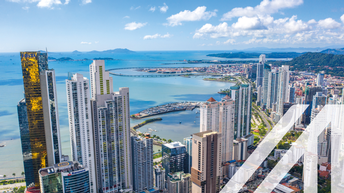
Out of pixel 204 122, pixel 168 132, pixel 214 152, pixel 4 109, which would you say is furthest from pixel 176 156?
pixel 4 109

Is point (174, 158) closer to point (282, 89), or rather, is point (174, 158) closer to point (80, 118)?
point (80, 118)

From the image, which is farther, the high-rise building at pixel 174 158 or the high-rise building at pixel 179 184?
the high-rise building at pixel 174 158

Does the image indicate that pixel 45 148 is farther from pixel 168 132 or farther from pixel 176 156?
pixel 168 132

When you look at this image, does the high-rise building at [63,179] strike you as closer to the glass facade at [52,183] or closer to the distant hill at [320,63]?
the glass facade at [52,183]

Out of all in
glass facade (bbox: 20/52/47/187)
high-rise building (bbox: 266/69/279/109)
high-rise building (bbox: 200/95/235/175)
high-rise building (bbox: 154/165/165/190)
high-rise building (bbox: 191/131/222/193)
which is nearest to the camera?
high-rise building (bbox: 191/131/222/193)

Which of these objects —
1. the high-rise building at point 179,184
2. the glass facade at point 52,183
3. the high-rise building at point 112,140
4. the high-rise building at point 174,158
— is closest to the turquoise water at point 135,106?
the high-rise building at point 112,140

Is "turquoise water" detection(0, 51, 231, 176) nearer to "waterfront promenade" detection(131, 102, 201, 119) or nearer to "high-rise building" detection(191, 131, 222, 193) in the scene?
"waterfront promenade" detection(131, 102, 201, 119)

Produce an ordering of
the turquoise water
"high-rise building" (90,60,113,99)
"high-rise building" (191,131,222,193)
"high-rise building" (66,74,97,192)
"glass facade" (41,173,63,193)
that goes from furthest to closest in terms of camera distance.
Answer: the turquoise water
"high-rise building" (90,60,113,99)
"high-rise building" (66,74,97,192)
"high-rise building" (191,131,222,193)
"glass facade" (41,173,63,193)

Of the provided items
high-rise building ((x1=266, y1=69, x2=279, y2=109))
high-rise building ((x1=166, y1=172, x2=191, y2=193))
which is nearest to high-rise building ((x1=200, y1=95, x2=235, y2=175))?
high-rise building ((x1=166, y1=172, x2=191, y2=193))
